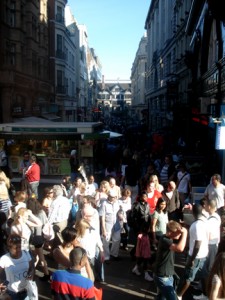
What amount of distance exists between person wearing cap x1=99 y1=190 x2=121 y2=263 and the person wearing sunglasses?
3.14 meters

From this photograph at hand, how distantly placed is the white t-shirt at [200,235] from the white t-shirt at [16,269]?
264 centimetres

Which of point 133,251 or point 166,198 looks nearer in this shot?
point 133,251

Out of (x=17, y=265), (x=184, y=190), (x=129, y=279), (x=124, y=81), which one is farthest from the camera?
(x=124, y=81)

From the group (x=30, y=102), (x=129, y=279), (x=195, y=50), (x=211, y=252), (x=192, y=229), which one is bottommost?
(x=129, y=279)

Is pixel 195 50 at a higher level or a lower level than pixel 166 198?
higher

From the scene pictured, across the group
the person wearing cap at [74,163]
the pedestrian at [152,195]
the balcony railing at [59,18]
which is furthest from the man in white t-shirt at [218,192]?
the balcony railing at [59,18]

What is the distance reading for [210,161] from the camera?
1758 cm

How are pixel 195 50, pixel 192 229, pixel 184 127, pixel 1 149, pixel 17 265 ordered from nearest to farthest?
pixel 17 265, pixel 192 229, pixel 1 149, pixel 195 50, pixel 184 127

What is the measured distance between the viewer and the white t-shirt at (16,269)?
525 centimetres

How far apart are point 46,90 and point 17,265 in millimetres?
32664

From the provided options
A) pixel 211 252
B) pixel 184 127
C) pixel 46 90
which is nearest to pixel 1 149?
pixel 211 252

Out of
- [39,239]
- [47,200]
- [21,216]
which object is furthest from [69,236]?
[47,200]

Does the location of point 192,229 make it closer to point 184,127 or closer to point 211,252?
point 211,252

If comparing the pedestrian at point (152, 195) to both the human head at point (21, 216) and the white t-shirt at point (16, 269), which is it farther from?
the white t-shirt at point (16, 269)
